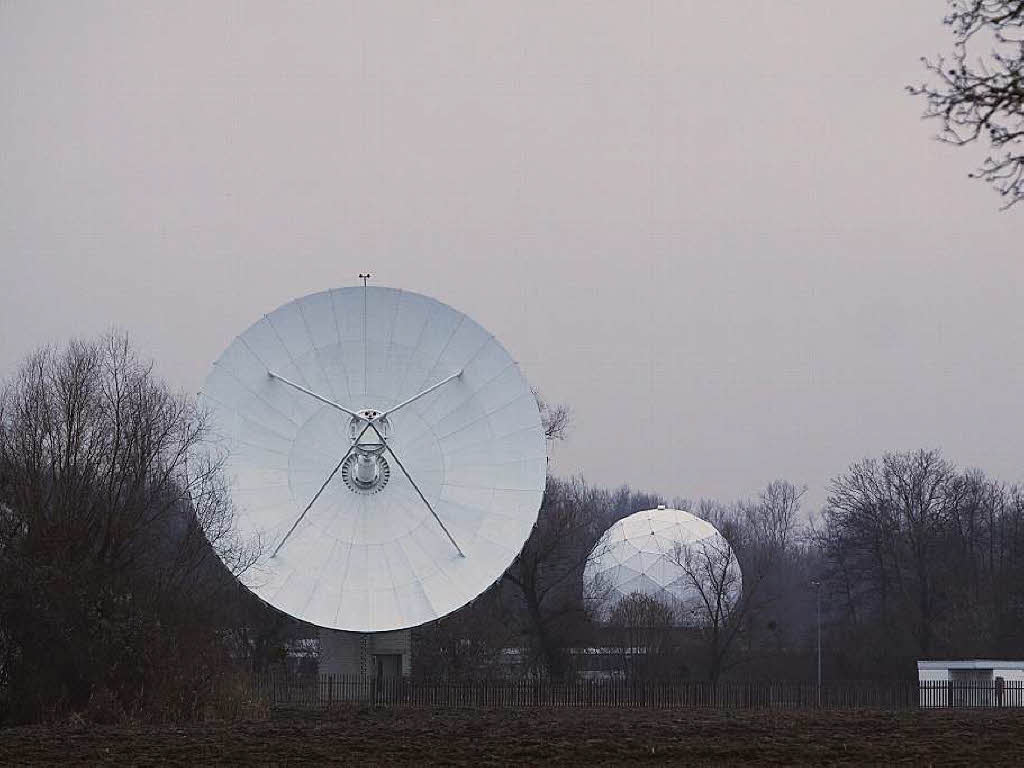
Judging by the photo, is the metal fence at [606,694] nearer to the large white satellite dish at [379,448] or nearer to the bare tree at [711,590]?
the large white satellite dish at [379,448]

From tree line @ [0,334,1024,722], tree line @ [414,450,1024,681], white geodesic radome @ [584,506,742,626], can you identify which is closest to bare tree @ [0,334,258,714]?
tree line @ [0,334,1024,722]

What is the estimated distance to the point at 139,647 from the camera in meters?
36.2

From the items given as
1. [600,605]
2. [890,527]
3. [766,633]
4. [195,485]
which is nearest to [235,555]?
[195,485]

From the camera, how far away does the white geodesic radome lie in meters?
80.8

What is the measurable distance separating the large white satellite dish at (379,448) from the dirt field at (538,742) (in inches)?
226

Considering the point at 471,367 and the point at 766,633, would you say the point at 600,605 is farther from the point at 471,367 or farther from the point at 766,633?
the point at 471,367

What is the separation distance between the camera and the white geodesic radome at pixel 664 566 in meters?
80.8

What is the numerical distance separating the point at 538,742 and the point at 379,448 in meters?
16.8

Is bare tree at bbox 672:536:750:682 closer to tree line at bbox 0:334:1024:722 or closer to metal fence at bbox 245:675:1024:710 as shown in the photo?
tree line at bbox 0:334:1024:722

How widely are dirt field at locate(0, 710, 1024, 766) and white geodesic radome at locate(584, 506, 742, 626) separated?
44.5 m

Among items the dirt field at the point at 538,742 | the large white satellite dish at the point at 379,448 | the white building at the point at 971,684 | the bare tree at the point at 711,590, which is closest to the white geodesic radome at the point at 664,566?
the bare tree at the point at 711,590

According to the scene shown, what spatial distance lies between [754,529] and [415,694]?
109982mm

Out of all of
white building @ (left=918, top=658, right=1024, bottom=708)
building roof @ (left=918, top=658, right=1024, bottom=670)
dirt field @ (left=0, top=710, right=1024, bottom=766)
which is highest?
dirt field @ (left=0, top=710, right=1024, bottom=766)

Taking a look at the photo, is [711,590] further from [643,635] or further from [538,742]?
[538,742]
